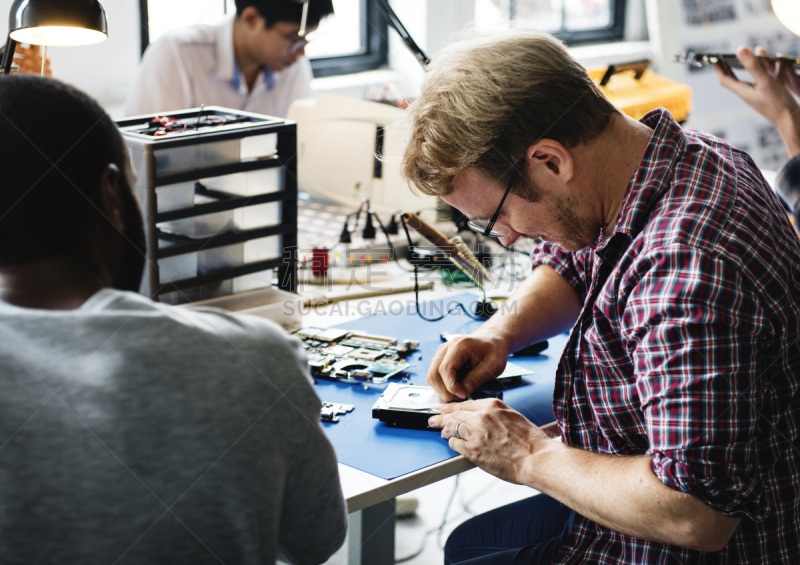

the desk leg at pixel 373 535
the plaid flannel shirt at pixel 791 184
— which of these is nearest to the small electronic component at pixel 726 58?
the plaid flannel shirt at pixel 791 184

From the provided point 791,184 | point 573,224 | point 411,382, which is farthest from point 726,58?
point 411,382

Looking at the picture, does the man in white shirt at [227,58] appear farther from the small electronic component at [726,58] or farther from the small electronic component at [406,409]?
the small electronic component at [406,409]

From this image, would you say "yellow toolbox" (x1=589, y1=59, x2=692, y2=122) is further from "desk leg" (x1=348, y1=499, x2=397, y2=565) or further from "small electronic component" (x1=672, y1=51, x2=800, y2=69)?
"desk leg" (x1=348, y1=499, x2=397, y2=565)

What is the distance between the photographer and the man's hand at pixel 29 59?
1.34m

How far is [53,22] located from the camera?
1114mm

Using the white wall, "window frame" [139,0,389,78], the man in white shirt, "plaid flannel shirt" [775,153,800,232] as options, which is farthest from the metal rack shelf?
"window frame" [139,0,389,78]

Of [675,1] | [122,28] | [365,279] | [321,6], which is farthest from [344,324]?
[675,1]

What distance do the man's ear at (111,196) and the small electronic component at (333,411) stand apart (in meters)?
0.51

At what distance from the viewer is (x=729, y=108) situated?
3717 millimetres

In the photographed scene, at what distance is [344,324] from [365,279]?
0.32 m

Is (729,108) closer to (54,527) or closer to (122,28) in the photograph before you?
(122,28)

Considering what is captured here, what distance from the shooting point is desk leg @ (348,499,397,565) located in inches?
48.8

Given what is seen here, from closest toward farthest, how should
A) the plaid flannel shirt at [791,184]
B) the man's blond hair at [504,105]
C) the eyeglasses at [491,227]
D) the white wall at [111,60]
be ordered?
the man's blond hair at [504,105]
the eyeglasses at [491,227]
the plaid flannel shirt at [791,184]
the white wall at [111,60]

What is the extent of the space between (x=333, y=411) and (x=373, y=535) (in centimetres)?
29
